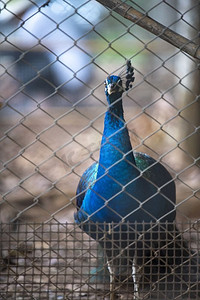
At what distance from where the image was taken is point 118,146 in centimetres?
318

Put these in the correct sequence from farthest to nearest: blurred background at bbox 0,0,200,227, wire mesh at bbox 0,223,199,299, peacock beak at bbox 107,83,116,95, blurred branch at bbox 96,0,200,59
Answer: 1. blurred background at bbox 0,0,200,227
2. peacock beak at bbox 107,83,116,95
3. wire mesh at bbox 0,223,199,299
4. blurred branch at bbox 96,0,200,59

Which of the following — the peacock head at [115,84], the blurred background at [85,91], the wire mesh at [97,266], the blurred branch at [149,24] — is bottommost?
the wire mesh at [97,266]

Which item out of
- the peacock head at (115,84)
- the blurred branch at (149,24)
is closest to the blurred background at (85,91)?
the peacock head at (115,84)

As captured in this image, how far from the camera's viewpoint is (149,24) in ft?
7.92

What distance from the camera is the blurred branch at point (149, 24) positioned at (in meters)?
2.37

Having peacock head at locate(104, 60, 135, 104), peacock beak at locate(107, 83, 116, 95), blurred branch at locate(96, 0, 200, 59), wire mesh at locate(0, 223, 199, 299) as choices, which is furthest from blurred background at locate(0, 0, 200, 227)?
blurred branch at locate(96, 0, 200, 59)

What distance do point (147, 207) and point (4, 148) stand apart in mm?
3185

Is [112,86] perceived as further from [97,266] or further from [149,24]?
[97,266]

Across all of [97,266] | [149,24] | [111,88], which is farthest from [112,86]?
[97,266]

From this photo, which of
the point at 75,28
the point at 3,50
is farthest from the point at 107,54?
the point at 3,50

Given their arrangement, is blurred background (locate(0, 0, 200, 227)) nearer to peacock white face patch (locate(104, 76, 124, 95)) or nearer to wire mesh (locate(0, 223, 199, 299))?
peacock white face patch (locate(104, 76, 124, 95))

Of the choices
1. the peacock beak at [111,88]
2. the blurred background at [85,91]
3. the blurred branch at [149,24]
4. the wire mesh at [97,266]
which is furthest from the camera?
the blurred background at [85,91]

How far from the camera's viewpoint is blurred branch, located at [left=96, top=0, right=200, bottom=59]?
2.37 metres

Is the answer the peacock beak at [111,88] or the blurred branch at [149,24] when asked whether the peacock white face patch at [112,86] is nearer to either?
the peacock beak at [111,88]
